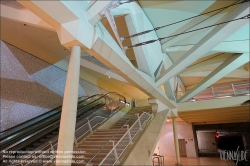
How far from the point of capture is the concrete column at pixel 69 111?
2.34m

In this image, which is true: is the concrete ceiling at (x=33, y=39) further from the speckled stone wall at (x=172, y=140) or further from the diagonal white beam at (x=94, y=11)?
the speckled stone wall at (x=172, y=140)

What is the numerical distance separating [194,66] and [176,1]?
5764 mm

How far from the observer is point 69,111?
250cm

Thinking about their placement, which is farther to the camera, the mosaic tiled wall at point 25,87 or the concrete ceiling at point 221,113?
the concrete ceiling at point 221,113

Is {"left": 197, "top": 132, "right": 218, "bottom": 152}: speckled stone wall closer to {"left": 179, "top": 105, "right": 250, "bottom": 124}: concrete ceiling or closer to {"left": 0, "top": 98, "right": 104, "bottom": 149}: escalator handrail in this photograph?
{"left": 179, "top": 105, "right": 250, "bottom": 124}: concrete ceiling

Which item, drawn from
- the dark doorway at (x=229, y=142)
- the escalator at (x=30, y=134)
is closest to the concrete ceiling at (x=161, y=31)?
the escalator at (x=30, y=134)

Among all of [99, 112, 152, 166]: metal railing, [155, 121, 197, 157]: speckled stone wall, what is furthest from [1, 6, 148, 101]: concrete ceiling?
[155, 121, 197, 157]: speckled stone wall

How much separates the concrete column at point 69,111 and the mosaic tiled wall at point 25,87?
4.67 meters

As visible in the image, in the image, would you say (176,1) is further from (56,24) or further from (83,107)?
(83,107)

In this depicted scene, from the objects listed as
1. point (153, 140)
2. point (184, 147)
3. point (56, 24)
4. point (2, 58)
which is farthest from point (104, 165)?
point (184, 147)

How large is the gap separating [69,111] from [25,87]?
530 centimetres

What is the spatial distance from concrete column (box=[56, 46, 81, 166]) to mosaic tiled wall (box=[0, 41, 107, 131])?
4.67 meters

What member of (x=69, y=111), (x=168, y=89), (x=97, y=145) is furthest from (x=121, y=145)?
(x=168, y=89)

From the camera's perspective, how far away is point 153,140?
6047 mm
